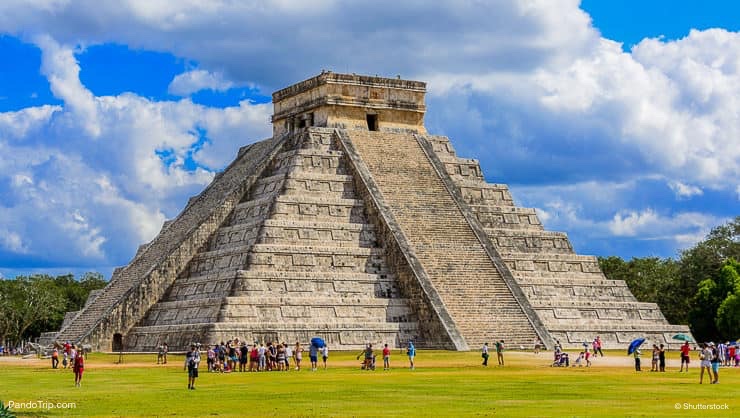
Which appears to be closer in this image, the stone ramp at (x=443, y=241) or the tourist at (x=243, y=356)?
the tourist at (x=243, y=356)

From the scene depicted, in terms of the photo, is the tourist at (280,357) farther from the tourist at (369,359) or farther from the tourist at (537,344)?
the tourist at (537,344)

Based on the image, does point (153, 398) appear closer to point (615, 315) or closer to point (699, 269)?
point (615, 315)

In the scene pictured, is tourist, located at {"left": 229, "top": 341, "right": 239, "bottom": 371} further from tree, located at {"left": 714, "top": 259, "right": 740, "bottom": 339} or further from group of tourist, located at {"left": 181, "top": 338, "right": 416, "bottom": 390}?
tree, located at {"left": 714, "top": 259, "right": 740, "bottom": 339}

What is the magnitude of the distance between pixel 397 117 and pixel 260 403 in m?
32.0

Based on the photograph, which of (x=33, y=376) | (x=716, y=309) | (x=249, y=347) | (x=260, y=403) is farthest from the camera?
(x=716, y=309)

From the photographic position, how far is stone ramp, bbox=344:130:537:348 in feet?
147

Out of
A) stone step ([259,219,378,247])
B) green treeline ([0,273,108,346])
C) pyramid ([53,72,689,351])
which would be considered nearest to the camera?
pyramid ([53,72,689,351])

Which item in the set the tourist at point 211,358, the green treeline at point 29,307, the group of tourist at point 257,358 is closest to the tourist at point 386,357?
the group of tourist at point 257,358

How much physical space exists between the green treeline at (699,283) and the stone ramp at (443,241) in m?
16.1

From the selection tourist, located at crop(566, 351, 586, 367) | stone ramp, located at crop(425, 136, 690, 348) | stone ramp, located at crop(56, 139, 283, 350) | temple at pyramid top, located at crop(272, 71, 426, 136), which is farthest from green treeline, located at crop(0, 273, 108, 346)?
tourist, located at crop(566, 351, 586, 367)

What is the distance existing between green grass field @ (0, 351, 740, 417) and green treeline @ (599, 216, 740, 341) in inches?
871

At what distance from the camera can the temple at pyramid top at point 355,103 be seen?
54.1 meters

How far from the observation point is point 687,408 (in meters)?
23.1

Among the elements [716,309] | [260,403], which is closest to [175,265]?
[260,403]
